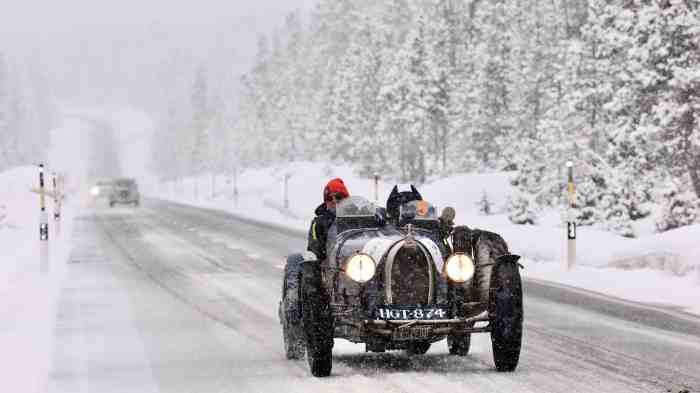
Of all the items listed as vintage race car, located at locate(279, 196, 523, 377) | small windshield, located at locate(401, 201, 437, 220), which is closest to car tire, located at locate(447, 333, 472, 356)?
vintage race car, located at locate(279, 196, 523, 377)

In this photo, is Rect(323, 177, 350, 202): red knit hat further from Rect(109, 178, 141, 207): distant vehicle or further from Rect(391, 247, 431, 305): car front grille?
Rect(109, 178, 141, 207): distant vehicle

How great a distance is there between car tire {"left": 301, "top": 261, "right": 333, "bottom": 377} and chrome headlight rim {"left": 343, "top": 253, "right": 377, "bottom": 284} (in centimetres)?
35

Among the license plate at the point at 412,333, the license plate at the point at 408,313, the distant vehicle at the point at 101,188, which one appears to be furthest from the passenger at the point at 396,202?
the distant vehicle at the point at 101,188

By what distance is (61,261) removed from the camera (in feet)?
76.0

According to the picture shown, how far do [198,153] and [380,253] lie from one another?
134 m

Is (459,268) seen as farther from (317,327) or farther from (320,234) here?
(320,234)

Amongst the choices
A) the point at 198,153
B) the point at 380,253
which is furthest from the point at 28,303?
the point at 198,153

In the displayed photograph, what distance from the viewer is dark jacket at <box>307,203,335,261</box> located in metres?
9.34

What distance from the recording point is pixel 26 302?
15.2 meters

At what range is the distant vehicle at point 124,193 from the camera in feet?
204

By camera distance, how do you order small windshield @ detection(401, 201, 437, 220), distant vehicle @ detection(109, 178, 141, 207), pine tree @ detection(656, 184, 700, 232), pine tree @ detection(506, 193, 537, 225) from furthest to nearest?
distant vehicle @ detection(109, 178, 141, 207) → pine tree @ detection(506, 193, 537, 225) → pine tree @ detection(656, 184, 700, 232) → small windshield @ detection(401, 201, 437, 220)

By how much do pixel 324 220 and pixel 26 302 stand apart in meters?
7.54

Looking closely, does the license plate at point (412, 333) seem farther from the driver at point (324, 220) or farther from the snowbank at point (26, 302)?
the snowbank at point (26, 302)

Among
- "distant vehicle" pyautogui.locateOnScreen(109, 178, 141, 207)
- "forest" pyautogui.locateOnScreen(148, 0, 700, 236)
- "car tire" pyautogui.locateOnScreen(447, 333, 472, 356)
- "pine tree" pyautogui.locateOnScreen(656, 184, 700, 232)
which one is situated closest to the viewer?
"car tire" pyautogui.locateOnScreen(447, 333, 472, 356)
